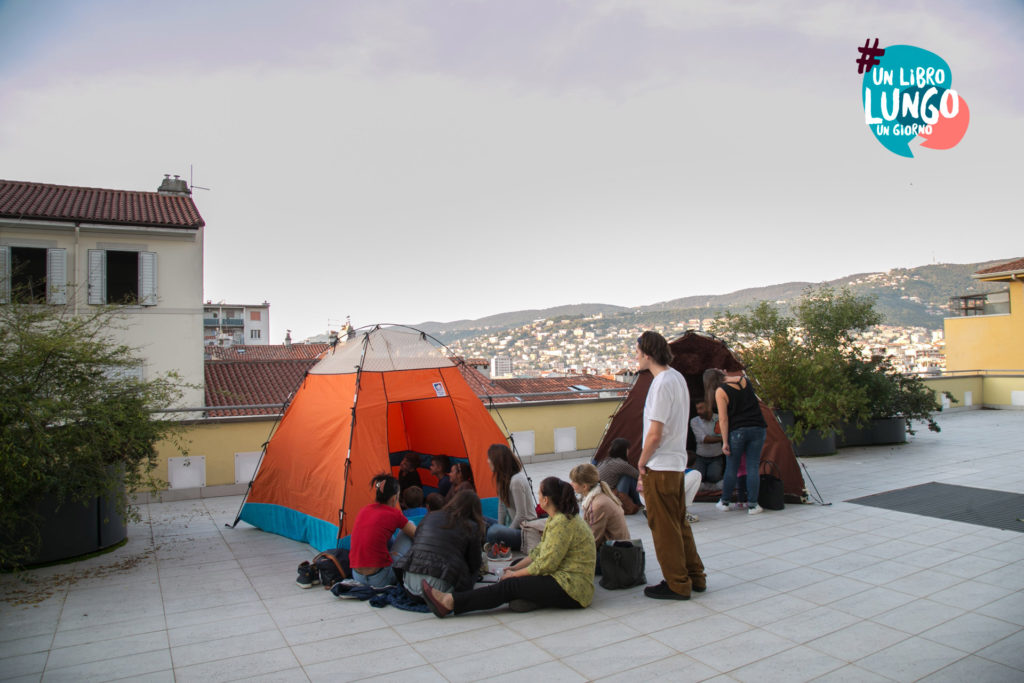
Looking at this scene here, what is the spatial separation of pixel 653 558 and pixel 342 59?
5268mm

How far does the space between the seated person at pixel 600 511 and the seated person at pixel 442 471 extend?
6.70ft

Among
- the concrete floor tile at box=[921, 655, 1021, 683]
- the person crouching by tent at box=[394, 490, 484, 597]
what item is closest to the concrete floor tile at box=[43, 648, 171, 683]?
the person crouching by tent at box=[394, 490, 484, 597]

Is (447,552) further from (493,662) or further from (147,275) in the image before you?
(147,275)

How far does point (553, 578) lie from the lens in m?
4.16

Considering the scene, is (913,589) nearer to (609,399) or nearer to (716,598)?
(716,598)

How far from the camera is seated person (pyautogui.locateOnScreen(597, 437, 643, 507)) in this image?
6488 mm

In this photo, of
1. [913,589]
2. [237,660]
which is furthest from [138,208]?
[913,589]

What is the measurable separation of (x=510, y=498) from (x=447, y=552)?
141cm

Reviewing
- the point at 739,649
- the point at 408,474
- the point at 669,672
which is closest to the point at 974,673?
the point at 739,649

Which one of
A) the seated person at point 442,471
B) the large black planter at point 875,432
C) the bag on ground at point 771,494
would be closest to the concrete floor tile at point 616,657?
the seated person at point 442,471

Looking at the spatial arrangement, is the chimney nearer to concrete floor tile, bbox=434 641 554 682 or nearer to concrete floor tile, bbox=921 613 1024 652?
concrete floor tile, bbox=434 641 554 682

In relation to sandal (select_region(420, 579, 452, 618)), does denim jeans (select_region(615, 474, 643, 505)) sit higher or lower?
higher

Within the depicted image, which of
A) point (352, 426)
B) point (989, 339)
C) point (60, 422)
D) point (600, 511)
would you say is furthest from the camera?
point (989, 339)

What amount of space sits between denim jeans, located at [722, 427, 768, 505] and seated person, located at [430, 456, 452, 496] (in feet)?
9.49
